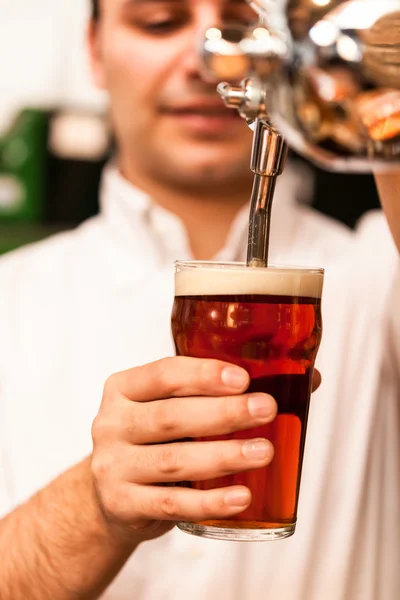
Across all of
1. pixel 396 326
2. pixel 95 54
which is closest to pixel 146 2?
pixel 95 54

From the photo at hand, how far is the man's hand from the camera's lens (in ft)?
2.31

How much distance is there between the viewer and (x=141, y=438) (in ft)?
2.58

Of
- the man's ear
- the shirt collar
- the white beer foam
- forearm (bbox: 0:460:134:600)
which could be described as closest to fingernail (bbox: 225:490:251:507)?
the white beer foam

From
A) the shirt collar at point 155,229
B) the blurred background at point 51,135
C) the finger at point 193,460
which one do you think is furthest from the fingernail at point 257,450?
the blurred background at point 51,135

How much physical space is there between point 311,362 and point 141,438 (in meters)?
0.19

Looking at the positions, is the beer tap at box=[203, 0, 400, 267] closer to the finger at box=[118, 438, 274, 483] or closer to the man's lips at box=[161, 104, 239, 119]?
the finger at box=[118, 438, 274, 483]

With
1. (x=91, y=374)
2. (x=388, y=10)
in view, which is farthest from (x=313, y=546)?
(x=388, y=10)

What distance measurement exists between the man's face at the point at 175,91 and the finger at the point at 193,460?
2.74 ft

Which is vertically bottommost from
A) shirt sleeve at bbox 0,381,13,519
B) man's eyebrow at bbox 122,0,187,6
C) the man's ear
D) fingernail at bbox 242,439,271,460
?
shirt sleeve at bbox 0,381,13,519

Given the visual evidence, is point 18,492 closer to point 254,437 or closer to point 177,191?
point 177,191

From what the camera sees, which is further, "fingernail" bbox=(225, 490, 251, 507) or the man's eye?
the man's eye

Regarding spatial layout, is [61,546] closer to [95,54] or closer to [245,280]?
[245,280]

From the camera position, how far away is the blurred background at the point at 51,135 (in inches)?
107

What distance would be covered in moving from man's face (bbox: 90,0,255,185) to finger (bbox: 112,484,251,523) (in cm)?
84
